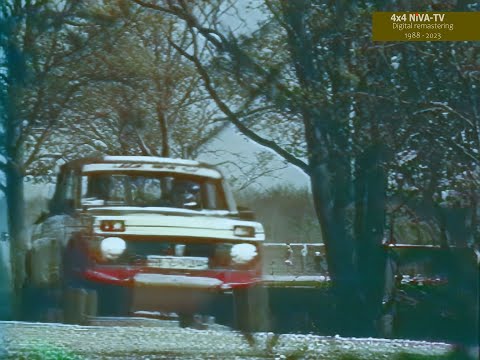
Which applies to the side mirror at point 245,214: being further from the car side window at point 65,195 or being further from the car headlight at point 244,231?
the car side window at point 65,195

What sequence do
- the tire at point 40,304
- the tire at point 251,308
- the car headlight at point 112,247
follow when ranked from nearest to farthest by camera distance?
the car headlight at point 112,247, the tire at point 251,308, the tire at point 40,304

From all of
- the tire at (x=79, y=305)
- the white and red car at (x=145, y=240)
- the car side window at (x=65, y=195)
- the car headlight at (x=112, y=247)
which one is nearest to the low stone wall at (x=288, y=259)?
the white and red car at (x=145, y=240)

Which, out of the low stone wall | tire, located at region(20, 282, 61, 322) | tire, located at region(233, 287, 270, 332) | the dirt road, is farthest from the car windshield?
the dirt road

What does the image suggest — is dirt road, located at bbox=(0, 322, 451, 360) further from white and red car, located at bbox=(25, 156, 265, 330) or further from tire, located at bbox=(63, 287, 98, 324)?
white and red car, located at bbox=(25, 156, 265, 330)

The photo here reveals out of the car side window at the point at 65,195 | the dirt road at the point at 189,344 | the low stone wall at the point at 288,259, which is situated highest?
the car side window at the point at 65,195

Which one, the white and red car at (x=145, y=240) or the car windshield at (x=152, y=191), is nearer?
the white and red car at (x=145, y=240)

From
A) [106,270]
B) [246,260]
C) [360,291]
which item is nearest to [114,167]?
[106,270]

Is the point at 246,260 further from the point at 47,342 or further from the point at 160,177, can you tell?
the point at 47,342

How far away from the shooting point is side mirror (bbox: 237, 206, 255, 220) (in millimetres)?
5016

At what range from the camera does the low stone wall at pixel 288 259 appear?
496 cm

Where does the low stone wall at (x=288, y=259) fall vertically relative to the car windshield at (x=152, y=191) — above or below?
below

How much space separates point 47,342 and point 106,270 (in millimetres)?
700

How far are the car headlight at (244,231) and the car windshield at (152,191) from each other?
6.3 inches

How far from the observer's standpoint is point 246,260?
16.4 ft
